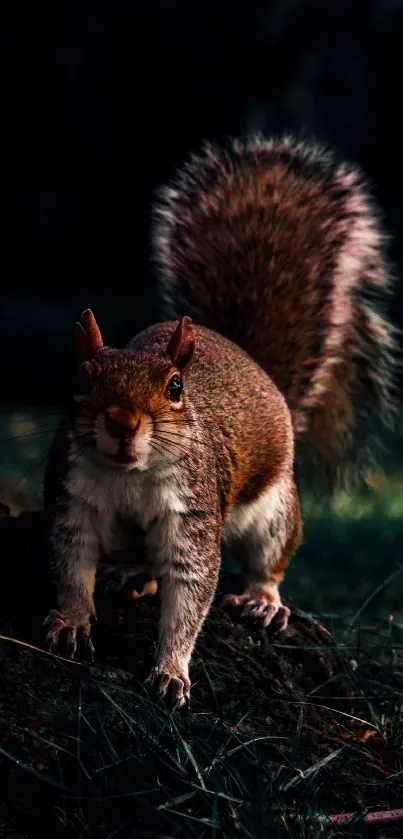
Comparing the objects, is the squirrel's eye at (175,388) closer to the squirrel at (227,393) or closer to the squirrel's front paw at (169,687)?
the squirrel at (227,393)

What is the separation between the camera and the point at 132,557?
2.58m

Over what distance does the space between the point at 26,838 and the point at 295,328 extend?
62.1 inches

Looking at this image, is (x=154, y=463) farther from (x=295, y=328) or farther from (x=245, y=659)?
(x=295, y=328)

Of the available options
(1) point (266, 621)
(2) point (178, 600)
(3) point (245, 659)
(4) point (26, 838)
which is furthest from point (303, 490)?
(4) point (26, 838)

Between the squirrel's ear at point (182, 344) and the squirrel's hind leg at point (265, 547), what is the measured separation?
57 centimetres

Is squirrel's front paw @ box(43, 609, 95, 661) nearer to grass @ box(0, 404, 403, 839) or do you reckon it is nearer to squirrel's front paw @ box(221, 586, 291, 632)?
grass @ box(0, 404, 403, 839)

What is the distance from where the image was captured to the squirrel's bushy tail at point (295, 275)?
2979 mm

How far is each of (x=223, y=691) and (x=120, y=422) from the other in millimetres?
647

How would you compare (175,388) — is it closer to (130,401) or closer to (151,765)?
(130,401)

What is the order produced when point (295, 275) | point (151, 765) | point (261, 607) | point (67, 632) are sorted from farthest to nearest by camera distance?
point (295, 275)
point (261, 607)
point (67, 632)
point (151, 765)

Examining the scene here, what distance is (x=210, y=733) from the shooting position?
1.98m

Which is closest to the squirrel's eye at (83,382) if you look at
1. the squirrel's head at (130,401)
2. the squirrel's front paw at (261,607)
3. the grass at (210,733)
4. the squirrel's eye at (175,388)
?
the squirrel's head at (130,401)

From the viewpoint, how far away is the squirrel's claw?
2.64 meters

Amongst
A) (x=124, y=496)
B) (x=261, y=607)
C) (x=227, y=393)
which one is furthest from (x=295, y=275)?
(x=124, y=496)
